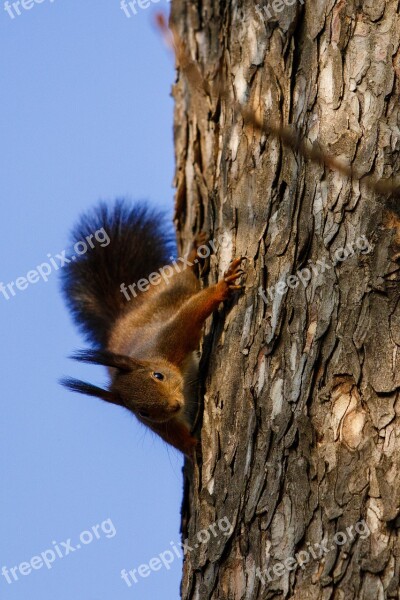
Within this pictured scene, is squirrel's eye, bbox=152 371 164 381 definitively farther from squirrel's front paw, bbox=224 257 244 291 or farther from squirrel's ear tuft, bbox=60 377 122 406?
squirrel's front paw, bbox=224 257 244 291

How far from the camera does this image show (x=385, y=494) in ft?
Answer: 7.54

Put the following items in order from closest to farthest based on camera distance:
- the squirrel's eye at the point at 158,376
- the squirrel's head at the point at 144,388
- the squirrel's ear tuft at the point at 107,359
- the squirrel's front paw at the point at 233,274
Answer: the squirrel's front paw at the point at 233,274 → the squirrel's ear tuft at the point at 107,359 → the squirrel's head at the point at 144,388 → the squirrel's eye at the point at 158,376

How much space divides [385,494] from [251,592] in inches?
21.5

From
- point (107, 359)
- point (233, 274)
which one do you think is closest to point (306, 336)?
point (233, 274)

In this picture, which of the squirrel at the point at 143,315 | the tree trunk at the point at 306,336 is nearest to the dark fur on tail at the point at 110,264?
the squirrel at the point at 143,315

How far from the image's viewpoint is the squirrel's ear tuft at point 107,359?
3.70m

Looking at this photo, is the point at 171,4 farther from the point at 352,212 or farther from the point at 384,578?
the point at 384,578

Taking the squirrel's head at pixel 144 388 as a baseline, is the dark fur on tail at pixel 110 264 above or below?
above

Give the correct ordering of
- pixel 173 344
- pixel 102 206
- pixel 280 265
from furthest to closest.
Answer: pixel 102 206
pixel 173 344
pixel 280 265

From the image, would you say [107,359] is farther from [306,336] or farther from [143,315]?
[306,336]

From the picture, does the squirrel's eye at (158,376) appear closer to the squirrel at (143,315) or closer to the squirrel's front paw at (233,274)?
the squirrel at (143,315)

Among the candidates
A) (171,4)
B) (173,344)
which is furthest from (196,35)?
(173,344)

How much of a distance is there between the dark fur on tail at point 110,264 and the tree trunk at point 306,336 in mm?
1407

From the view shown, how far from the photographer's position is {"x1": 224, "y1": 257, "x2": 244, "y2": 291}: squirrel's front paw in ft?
10.4
